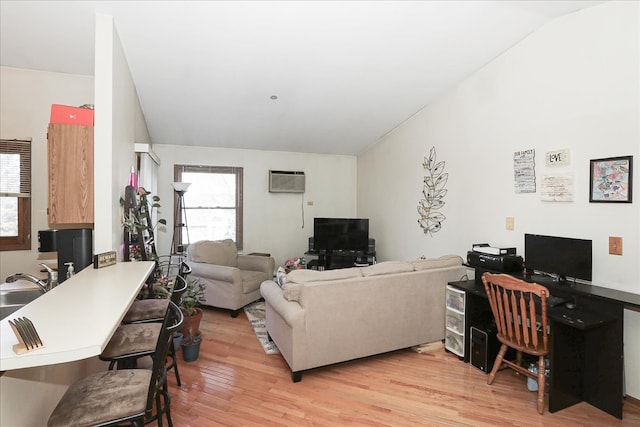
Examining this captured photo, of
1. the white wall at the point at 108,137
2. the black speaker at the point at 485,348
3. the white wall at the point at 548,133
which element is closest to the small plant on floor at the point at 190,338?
the white wall at the point at 108,137

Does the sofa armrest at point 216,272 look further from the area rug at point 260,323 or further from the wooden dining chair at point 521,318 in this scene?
the wooden dining chair at point 521,318

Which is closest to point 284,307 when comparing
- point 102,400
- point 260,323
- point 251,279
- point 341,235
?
point 260,323

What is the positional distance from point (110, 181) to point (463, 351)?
11.0 ft

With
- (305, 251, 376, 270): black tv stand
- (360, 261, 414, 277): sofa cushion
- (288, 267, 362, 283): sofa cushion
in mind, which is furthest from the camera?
(305, 251, 376, 270): black tv stand

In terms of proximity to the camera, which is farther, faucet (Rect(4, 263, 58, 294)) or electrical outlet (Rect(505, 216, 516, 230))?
electrical outlet (Rect(505, 216, 516, 230))

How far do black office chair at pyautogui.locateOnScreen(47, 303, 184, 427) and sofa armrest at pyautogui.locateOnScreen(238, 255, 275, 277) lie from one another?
133 inches

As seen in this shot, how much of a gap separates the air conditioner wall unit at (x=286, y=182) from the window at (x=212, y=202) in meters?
0.60

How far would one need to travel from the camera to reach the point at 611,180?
2.51 metres

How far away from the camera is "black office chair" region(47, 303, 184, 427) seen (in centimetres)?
127

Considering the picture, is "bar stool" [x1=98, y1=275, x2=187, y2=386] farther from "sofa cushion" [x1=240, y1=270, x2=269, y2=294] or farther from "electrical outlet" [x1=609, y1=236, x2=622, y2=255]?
"electrical outlet" [x1=609, y1=236, x2=622, y2=255]

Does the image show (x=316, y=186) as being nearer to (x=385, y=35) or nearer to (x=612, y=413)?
(x=385, y=35)

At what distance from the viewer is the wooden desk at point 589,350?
7.18 ft

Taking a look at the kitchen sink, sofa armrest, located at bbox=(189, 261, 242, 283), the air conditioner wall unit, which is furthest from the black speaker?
the air conditioner wall unit

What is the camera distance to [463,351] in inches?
→ 118
